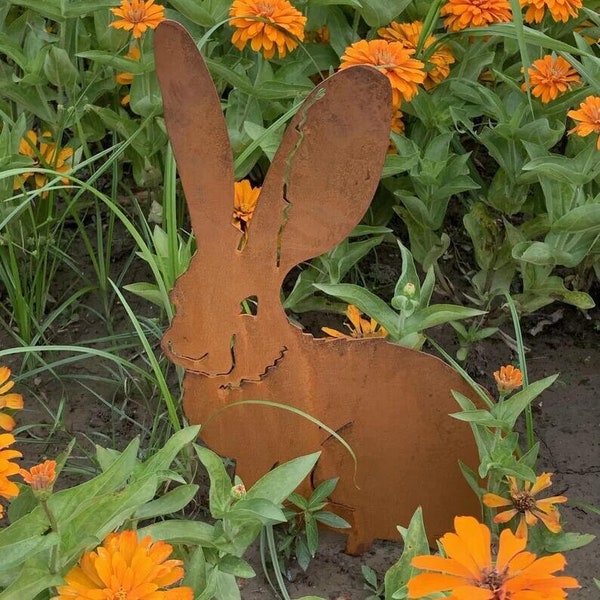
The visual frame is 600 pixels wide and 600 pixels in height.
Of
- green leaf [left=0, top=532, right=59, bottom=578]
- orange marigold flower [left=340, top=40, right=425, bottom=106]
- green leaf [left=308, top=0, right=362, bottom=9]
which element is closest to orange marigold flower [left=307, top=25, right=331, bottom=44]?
green leaf [left=308, top=0, right=362, bottom=9]

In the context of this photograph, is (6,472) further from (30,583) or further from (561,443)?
(561,443)

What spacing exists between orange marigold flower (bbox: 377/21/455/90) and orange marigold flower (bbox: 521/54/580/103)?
0.47 feet

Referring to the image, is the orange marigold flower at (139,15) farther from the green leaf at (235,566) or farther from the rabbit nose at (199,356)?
the green leaf at (235,566)

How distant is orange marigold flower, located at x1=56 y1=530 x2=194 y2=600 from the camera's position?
775mm

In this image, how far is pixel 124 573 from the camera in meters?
0.78

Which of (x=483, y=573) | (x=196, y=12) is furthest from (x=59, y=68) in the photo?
(x=483, y=573)

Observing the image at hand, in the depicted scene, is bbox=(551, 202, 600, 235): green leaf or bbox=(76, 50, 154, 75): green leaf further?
bbox=(76, 50, 154, 75): green leaf

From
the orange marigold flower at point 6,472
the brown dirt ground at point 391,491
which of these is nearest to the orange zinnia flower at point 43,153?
the brown dirt ground at point 391,491

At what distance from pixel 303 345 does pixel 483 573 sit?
0.42 meters

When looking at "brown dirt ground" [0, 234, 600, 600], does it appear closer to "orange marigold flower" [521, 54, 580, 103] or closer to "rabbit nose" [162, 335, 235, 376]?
"rabbit nose" [162, 335, 235, 376]

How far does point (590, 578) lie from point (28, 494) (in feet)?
2.54

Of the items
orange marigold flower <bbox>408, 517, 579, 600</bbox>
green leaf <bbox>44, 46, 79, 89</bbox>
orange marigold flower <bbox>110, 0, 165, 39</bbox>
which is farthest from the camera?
green leaf <bbox>44, 46, 79, 89</bbox>

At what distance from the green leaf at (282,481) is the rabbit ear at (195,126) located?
278 mm

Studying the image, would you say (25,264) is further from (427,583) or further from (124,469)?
(427,583)
